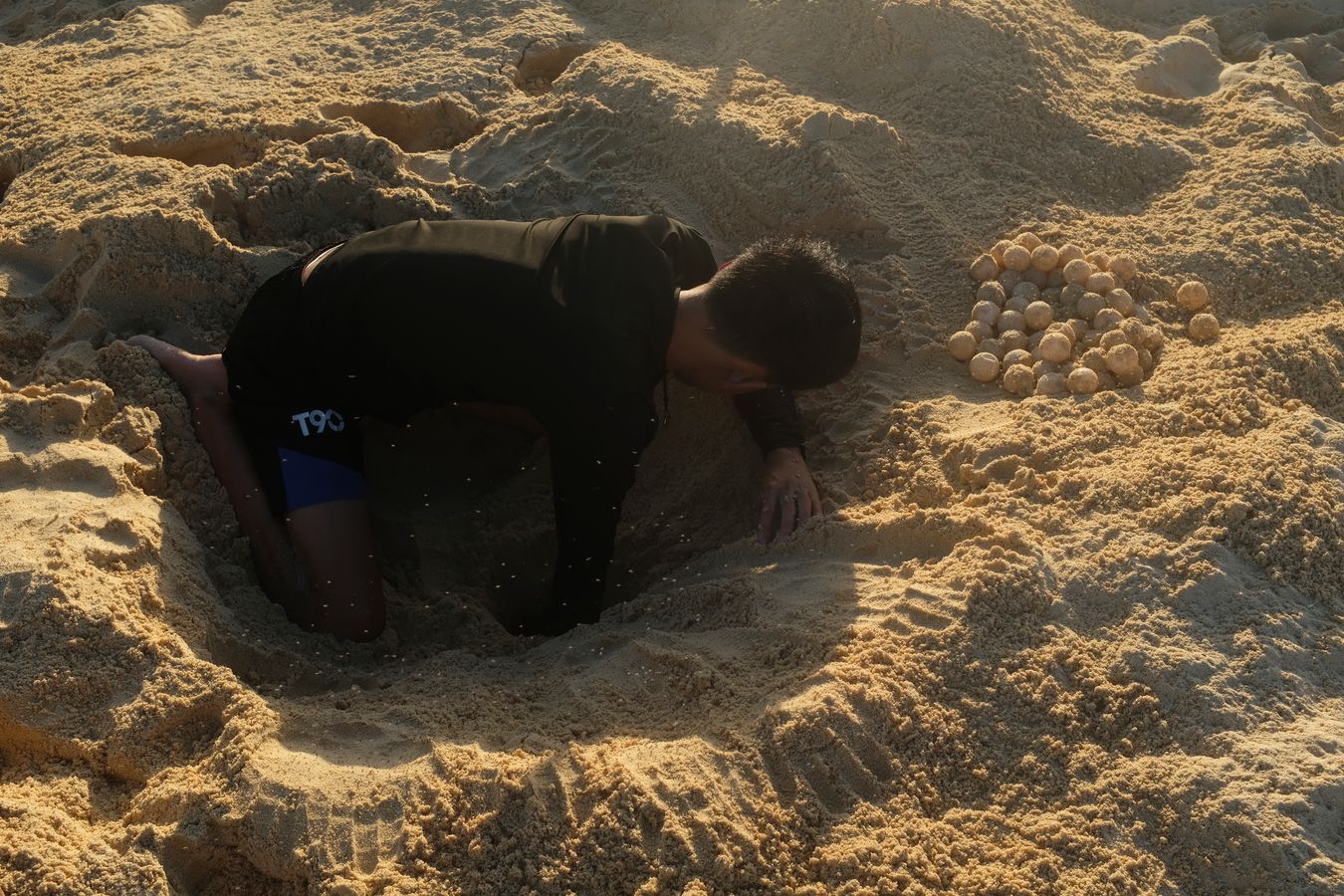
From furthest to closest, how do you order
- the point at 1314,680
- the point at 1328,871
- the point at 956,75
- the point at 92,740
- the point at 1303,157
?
the point at 956,75 < the point at 1303,157 < the point at 1314,680 < the point at 92,740 < the point at 1328,871

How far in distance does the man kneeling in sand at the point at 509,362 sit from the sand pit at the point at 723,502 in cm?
13

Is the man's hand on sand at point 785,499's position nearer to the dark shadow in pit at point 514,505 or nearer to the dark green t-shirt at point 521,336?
the dark shadow in pit at point 514,505

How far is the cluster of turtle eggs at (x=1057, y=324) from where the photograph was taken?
2875 mm

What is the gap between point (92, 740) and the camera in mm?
2021

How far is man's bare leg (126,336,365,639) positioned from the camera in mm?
2699

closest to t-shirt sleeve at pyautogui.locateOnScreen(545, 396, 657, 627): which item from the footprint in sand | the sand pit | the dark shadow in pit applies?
the sand pit

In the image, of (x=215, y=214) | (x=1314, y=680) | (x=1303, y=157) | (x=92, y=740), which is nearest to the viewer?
(x=92, y=740)

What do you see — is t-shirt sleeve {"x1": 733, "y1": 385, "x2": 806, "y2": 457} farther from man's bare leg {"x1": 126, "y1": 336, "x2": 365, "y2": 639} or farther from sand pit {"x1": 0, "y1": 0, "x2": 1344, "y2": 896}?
man's bare leg {"x1": 126, "y1": 336, "x2": 365, "y2": 639}

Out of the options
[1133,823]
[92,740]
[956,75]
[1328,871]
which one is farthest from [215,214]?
[1328,871]

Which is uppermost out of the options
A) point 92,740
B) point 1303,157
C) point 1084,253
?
point 1303,157

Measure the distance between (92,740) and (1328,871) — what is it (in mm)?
2077

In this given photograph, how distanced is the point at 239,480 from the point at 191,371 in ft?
0.98

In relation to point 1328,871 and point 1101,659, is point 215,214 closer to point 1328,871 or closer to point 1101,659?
point 1101,659

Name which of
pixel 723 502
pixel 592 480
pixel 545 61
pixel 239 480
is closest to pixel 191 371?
pixel 239 480
